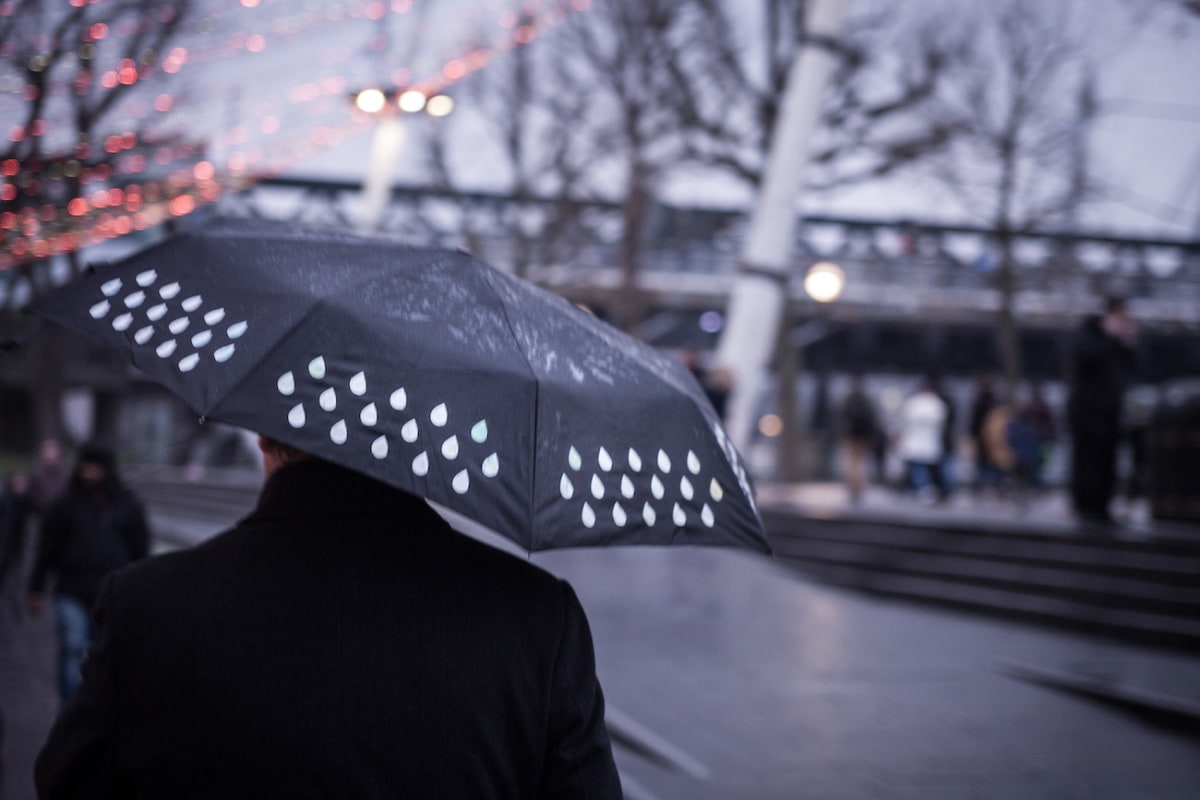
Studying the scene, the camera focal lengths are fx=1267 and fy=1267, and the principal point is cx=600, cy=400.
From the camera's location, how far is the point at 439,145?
25.4 metres

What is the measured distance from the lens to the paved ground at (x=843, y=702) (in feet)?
19.6

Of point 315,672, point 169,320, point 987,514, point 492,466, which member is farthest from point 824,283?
point 315,672

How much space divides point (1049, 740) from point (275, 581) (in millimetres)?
6059

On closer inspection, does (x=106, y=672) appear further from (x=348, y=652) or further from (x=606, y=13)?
(x=606, y=13)

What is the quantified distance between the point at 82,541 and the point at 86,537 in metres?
0.03

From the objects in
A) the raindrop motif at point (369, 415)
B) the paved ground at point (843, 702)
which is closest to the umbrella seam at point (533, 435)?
the raindrop motif at point (369, 415)

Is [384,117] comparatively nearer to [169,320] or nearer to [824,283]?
[824,283]

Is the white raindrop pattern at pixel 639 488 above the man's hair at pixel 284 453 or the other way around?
the other way around

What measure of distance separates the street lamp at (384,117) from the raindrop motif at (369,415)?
12.6 meters

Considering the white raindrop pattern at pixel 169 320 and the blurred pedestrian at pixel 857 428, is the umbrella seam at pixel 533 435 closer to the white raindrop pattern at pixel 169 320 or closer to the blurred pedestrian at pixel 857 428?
the white raindrop pattern at pixel 169 320

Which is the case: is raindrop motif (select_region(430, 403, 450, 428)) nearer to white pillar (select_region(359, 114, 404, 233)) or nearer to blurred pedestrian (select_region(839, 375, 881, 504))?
white pillar (select_region(359, 114, 404, 233))

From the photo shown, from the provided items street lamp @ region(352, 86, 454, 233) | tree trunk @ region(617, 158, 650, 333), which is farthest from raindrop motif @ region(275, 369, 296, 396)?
tree trunk @ region(617, 158, 650, 333)

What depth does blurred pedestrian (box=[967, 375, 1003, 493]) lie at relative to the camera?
17.7 metres

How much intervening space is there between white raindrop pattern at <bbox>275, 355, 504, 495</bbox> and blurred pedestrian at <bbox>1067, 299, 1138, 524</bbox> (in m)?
10.4
